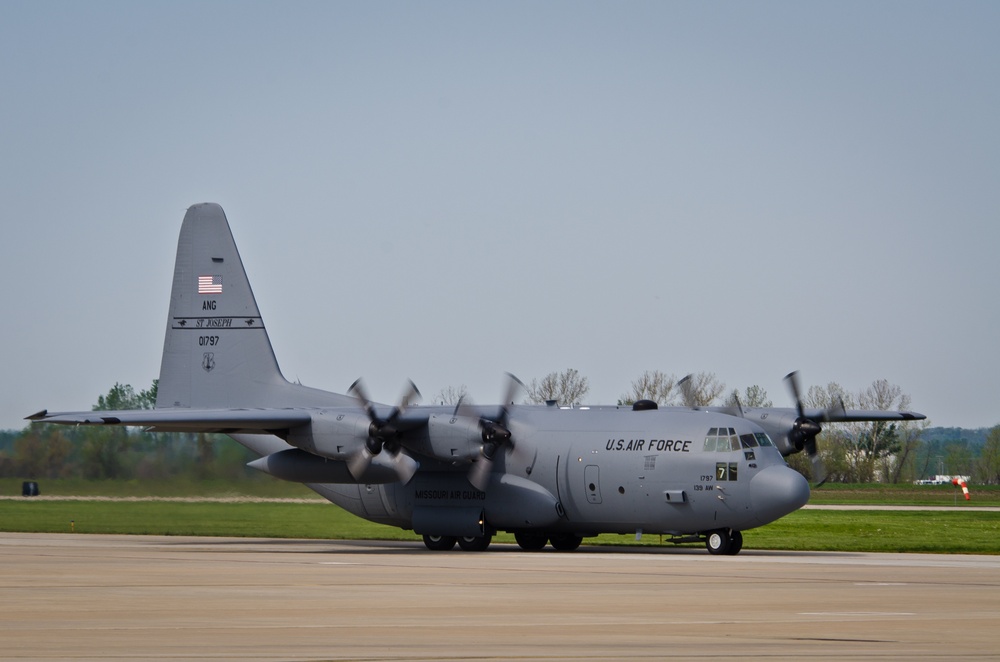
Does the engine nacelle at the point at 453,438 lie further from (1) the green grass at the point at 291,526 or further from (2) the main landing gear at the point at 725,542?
(1) the green grass at the point at 291,526

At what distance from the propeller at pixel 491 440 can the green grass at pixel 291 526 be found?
20.4 feet

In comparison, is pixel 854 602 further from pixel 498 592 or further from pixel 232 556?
pixel 232 556

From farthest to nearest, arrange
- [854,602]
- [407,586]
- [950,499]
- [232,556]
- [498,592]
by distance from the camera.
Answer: [950,499]
[232,556]
[407,586]
[498,592]
[854,602]

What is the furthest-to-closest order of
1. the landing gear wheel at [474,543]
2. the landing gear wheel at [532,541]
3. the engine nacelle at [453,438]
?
the landing gear wheel at [532,541], the landing gear wheel at [474,543], the engine nacelle at [453,438]

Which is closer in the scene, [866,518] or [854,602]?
[854,602]

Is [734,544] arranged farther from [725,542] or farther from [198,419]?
[198,419]

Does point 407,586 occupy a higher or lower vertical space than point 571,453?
lower

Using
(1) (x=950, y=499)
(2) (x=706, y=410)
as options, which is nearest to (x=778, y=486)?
(2) (x=706, y=410)

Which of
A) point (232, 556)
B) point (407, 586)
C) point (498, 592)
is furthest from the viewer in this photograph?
point (232, 556)

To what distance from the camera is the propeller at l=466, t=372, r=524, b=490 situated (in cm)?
3108

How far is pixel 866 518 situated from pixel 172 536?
24.0 metres

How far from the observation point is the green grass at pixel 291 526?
116 feet

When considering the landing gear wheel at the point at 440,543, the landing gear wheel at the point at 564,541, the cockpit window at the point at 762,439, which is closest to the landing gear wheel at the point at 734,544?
the cockpit window at the point at 762,439

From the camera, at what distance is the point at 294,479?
108ft
